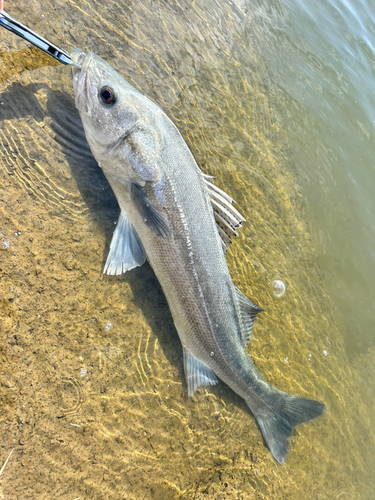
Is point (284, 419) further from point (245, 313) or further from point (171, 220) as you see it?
point (171, 220)

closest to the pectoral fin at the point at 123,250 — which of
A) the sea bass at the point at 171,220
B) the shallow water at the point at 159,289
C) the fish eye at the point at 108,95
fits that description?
the sea bass at the point at 171,220

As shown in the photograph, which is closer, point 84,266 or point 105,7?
point 84,266

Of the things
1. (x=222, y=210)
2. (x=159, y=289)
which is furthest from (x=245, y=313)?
(x=222, y=210)

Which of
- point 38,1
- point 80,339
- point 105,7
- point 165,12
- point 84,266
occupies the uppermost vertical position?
point 165,12

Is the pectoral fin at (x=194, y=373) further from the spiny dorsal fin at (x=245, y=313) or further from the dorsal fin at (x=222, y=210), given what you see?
the dorsal fin at (x=222, y=210)

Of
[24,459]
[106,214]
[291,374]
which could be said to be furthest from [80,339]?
[291,374]

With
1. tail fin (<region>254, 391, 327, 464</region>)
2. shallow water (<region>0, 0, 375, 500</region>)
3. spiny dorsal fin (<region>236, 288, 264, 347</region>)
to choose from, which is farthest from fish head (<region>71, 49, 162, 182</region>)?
tail fin (<region>254, 391, 327, 464</region>)

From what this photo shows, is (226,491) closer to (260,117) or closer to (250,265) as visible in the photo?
(250,265)
